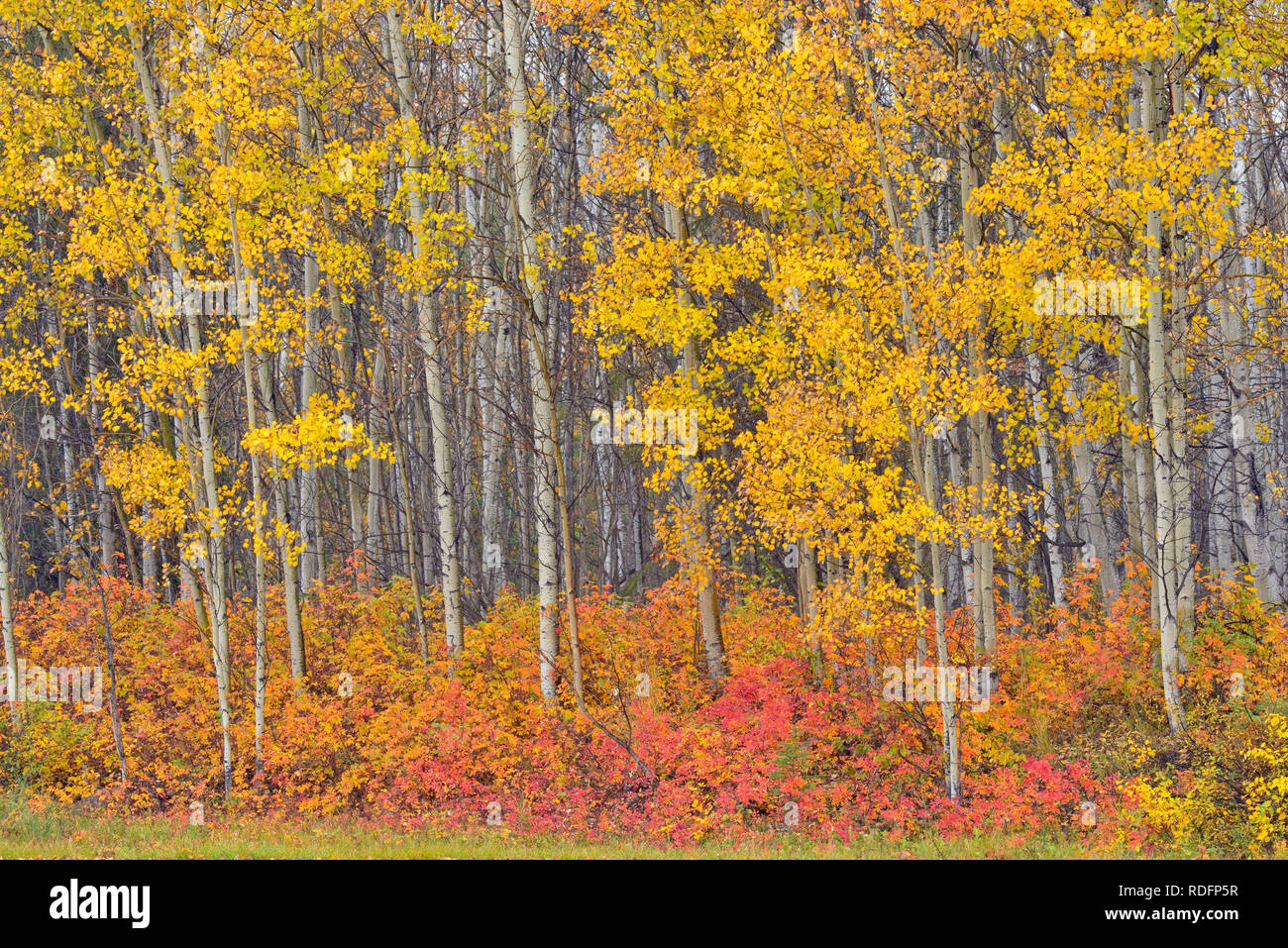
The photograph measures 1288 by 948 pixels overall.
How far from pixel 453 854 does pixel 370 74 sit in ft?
44.8

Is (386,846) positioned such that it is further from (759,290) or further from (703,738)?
(759,290)

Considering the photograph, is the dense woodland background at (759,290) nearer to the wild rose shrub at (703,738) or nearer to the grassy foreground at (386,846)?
the wild rose shrub at (703,738)

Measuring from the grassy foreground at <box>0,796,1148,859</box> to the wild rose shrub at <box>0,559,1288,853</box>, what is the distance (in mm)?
438

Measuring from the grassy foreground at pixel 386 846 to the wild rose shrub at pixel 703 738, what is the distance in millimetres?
438

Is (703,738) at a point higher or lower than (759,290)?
lower

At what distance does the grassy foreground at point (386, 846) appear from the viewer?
9953 millimetres

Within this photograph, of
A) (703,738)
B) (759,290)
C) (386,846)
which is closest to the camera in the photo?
(386,846)

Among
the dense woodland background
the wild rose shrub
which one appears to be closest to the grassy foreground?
the wild rose shrub

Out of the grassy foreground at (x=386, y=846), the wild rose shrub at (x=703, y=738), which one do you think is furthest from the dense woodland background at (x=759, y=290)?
the grassy foreground at (x=386, y=846)

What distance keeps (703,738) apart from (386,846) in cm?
392

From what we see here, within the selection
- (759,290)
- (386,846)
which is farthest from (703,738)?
(759,290)

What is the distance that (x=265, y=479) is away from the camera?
1688 cm

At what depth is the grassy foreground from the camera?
32.7 feet

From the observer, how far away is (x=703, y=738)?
12672mm
